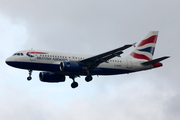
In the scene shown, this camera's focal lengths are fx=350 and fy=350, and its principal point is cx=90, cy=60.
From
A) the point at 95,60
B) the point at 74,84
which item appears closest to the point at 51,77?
the point at 74,84

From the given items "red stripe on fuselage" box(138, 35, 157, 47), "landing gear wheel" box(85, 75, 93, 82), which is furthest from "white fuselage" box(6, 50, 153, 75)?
"red stripe on fuselage" box(138, 35, 157, 47)

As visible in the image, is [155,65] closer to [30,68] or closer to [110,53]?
[110,53]

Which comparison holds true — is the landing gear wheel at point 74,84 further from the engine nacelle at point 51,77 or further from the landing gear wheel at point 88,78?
the landing gear wheel at point 88,78

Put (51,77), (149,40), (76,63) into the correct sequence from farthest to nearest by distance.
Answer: (149,40) → (51,77) → (76,63)

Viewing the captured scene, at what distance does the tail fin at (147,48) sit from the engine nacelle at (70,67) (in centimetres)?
1164

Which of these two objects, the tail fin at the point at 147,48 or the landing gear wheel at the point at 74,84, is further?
the tail fin at the point at 147,48

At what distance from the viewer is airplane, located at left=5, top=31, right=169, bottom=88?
5075 centimetres

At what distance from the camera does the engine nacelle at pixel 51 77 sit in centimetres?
5747

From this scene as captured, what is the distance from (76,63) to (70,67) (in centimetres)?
140

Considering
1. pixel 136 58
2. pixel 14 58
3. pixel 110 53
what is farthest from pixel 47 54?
pixel 136 58

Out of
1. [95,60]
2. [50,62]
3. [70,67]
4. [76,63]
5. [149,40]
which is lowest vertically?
[70,67]

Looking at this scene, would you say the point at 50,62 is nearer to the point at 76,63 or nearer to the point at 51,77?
the point at 76,63

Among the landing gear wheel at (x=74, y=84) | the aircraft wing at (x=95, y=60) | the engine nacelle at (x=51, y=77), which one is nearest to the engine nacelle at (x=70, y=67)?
the aircraft wing at (x=95, y=60)

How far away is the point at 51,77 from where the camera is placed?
57500 mm
